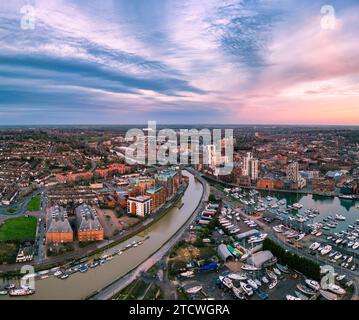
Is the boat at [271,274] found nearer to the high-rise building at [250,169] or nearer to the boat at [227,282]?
the boat at [227,282]

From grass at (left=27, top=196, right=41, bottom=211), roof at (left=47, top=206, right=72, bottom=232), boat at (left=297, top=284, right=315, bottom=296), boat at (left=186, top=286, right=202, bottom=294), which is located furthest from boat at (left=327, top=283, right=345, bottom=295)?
grass at (left=27, top=196, right=41, bottom=211)

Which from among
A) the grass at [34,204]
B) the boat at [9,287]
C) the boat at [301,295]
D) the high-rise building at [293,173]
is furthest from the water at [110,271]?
the high-rise building at [293,173]

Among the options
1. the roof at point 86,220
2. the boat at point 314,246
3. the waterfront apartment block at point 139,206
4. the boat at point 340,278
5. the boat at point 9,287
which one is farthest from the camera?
the waterfront apartment block at point 139,206

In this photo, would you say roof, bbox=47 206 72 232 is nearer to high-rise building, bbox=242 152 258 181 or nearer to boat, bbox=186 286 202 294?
boat, bbox=186 286 202 294

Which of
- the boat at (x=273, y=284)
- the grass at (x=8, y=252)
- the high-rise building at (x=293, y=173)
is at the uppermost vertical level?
the high-rise building at (x=293, y=173)
